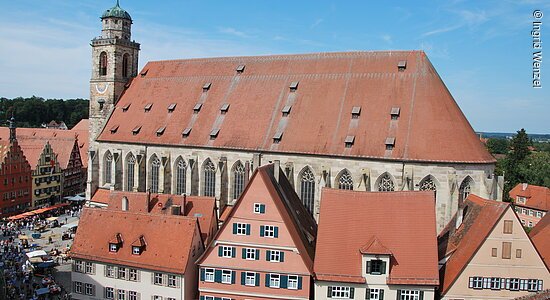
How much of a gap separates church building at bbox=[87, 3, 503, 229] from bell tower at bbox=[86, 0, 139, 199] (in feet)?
0.44

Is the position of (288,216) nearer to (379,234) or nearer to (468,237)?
(379,234)

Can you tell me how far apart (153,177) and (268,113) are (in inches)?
592

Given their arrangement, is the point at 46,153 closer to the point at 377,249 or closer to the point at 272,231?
the point at 272,231

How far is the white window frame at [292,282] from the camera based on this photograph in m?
28.5

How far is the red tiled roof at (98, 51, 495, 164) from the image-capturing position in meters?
41.2

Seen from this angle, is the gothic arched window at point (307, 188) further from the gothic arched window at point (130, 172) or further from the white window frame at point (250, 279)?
the gothic arched window at point (130, 172)

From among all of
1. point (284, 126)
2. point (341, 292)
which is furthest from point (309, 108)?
point (341, 292)

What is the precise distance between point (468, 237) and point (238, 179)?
24.3m

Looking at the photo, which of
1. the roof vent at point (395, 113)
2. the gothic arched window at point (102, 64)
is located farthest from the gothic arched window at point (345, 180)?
the gothic arched window at point (102, 64)

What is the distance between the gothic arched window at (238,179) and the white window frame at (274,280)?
18.7 metres

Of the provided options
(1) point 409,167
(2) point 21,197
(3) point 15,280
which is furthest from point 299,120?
(2) point 21,197

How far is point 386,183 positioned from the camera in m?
41.5

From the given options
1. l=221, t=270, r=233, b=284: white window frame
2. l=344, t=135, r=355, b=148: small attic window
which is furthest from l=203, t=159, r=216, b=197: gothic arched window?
l=221, t=270, r=233, b=284: white window frame

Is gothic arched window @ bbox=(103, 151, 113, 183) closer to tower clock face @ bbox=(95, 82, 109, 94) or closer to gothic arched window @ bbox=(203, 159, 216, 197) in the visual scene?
tower clock face @ bbox=(95, 82, 109, 94)
